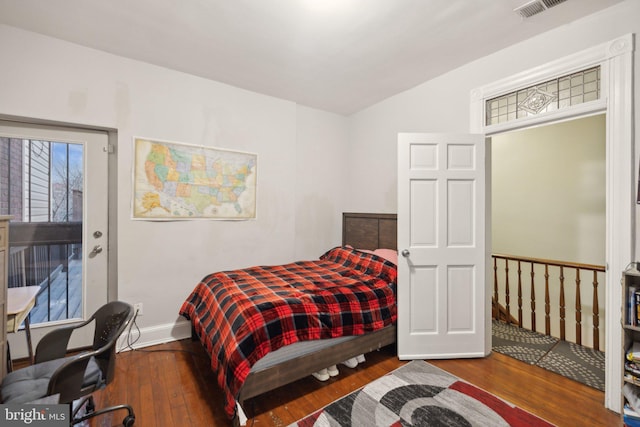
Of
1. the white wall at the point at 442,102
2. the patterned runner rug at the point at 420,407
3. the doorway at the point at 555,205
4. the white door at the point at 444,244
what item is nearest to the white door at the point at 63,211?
the patterned runner rug at the point at 420,407

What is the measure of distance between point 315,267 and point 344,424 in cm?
162

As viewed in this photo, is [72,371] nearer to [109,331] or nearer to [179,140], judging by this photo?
[109,331]

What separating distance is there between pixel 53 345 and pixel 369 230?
10.2 feet

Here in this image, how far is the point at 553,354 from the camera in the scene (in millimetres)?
2584

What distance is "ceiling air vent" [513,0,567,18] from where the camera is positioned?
186cm

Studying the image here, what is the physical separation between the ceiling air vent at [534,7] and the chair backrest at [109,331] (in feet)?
10.5

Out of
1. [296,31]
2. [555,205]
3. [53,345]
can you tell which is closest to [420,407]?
[53,345]

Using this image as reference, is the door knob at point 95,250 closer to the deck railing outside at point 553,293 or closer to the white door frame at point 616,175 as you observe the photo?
the white door frame at point 616,175

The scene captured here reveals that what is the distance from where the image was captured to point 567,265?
2.92m

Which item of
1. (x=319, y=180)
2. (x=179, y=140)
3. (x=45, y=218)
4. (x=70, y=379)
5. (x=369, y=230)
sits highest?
(x=179, y=140)

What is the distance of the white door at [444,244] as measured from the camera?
99.0 inches

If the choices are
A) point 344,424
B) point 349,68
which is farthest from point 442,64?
point 344,424

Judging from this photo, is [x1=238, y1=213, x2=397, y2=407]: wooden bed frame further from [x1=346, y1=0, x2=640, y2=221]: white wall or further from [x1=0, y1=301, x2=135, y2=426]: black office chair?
[x1=0, y1=301, x2=135, y2=426]: black office chair

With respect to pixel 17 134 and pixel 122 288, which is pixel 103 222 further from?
pixel 17 134
